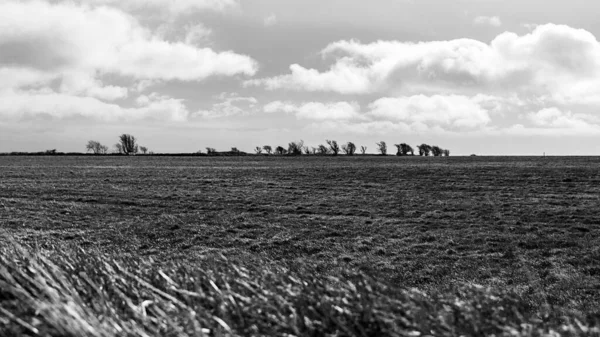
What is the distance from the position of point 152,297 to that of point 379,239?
1722 cm

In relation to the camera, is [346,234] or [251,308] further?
[346,234]

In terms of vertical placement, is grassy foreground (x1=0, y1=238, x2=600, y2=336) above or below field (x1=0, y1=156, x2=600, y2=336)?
above

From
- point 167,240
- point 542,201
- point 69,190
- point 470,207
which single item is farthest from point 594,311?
point 69,190

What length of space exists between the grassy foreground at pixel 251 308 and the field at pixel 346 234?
0.08 m

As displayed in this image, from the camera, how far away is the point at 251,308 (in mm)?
4457

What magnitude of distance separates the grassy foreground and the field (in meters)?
0.08

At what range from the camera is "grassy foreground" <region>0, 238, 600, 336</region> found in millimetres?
4062

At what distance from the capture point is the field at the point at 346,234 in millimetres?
7395

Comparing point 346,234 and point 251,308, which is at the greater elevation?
point 251,308

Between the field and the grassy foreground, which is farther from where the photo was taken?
the field

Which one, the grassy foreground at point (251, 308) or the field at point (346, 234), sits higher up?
the grassy foreground at point (251, 308)

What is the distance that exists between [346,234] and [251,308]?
1823 cm

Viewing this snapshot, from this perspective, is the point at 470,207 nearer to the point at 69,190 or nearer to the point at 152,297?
the point at 152,297

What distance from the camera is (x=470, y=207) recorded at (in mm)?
30406
